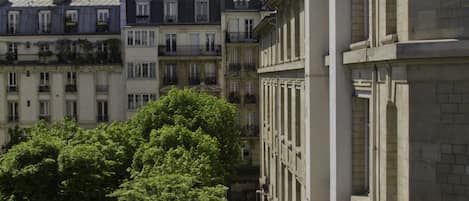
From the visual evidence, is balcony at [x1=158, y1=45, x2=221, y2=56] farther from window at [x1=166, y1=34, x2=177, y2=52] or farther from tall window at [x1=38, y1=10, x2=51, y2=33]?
tall window at [x1=38, y1=10, x2=51, y2=33]

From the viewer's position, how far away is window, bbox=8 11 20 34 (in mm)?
68438

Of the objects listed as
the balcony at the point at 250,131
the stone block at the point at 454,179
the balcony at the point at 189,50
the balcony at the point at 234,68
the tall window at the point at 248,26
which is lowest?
the balcony at the point at 250,131

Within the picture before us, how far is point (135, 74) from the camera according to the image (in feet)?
219

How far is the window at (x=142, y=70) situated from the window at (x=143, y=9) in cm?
489

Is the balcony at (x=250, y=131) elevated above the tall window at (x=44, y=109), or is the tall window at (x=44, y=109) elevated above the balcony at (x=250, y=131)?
the tall window at (x=44, y=109)

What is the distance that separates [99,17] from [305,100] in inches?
1883

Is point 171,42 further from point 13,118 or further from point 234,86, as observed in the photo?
point 13,118

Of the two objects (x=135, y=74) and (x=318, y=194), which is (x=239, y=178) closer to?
(x=135, y=74)

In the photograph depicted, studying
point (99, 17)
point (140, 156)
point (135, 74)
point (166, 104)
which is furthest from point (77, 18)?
point (140, 156)

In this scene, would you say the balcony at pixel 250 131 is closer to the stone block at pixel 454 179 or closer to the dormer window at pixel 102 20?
the dormer window at pixel 102 20

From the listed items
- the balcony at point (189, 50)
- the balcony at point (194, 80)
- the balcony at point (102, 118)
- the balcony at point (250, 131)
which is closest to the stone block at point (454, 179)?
the balcony at point (250, 131)

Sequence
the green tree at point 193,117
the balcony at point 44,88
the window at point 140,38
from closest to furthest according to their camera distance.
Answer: the green tree at point 193,117
the window at point 140,38
the balcony at point 44,88

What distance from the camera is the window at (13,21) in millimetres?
68438

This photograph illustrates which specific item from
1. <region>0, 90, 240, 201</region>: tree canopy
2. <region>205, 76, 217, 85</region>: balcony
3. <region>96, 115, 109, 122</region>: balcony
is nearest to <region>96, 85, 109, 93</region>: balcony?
<region>96, 115, 109, 122</region>: balcony
